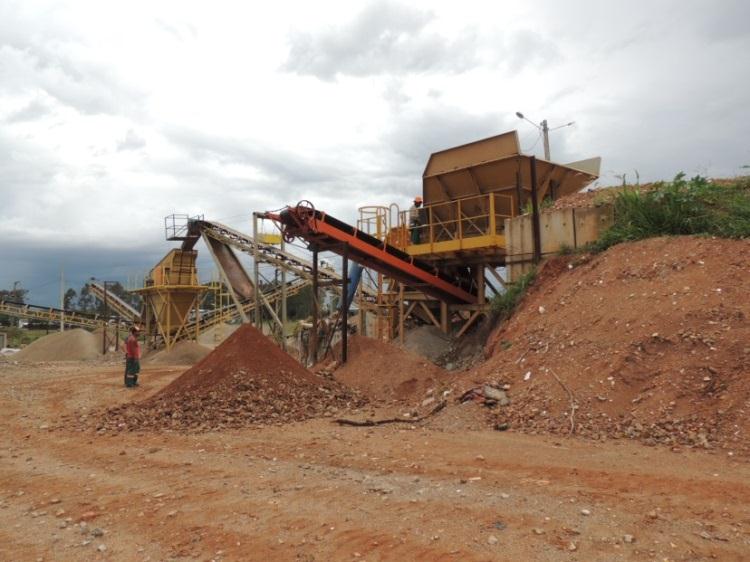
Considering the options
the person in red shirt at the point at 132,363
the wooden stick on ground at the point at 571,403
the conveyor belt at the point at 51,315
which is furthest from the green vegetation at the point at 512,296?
the conveyor belt at the point at 51,315

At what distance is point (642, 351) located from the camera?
25.7 feet

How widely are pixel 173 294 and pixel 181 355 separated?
3853 mm

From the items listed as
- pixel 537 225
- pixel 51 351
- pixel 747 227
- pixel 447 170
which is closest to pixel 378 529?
pixel 747 227

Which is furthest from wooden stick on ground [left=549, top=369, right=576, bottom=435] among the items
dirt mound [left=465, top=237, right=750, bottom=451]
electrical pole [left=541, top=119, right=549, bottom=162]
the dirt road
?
electrical pole [left=541, top=119, right=549, bottom=162]

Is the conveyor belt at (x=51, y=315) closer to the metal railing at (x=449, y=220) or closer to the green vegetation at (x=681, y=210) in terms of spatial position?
the metal railing at (x=449, y=220)

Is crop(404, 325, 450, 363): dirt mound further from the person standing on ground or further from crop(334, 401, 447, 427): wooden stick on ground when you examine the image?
crop(334, 401, 447, 427): wooden stick on ground

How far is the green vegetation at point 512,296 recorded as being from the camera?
1210 cm

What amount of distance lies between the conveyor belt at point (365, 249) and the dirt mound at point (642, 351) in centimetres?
434

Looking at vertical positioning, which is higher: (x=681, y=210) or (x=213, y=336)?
(x=681, y=210)

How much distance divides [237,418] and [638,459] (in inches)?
222

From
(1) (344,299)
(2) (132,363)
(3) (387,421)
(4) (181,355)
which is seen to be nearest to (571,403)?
(3) (387,421)

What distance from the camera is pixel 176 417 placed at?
8.91 m

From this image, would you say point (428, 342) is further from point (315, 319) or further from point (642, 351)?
point (642, 351)

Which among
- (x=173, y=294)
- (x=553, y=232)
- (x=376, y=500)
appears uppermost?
(x=553, y=232)
